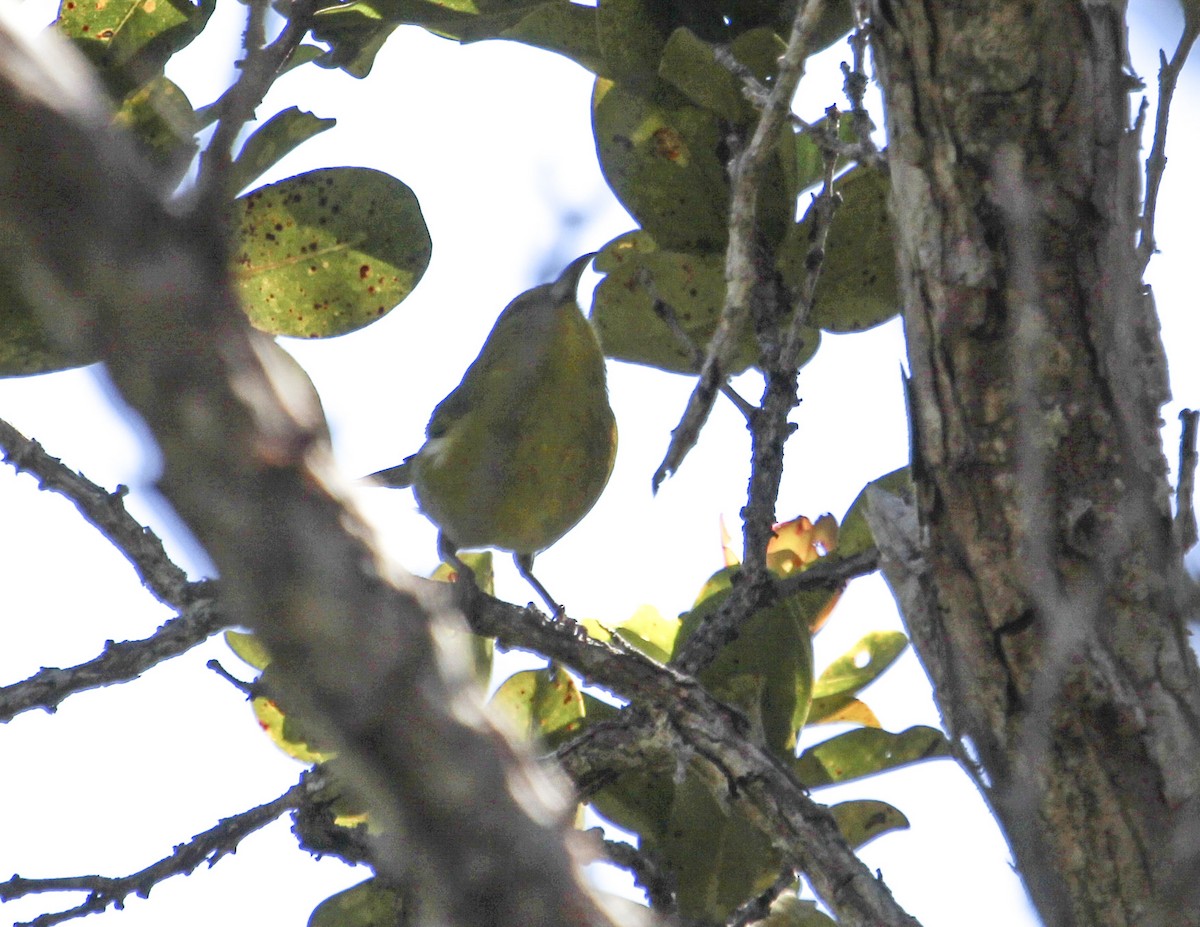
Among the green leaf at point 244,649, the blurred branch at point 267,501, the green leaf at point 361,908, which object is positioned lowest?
the blurred branch at point 267,501

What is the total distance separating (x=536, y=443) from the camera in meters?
4.75

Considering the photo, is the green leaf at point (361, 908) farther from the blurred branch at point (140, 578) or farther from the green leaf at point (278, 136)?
the green leaf at point (278, 136)

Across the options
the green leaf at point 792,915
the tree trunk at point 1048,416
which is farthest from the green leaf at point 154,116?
the green leaf at point 792,915

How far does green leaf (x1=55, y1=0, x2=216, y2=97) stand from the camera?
2.73m

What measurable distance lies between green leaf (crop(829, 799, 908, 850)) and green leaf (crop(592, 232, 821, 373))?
113 centimetres

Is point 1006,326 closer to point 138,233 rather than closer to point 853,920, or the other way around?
point 853,920

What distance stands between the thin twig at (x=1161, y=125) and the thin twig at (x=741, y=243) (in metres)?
0.64

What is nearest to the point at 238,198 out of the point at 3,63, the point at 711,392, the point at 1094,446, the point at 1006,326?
the point at 711,392

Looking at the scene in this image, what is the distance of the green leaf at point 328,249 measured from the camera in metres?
2.94

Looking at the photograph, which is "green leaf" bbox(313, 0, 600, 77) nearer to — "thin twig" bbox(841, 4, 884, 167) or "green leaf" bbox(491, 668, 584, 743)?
"thin twig" bbox(841, 4, 884, 167)

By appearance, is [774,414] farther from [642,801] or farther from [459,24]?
[459,24]

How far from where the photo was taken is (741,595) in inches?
109

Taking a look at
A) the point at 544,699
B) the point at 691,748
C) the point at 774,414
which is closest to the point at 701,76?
the point at 774,414

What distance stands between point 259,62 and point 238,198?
2.07 meters
